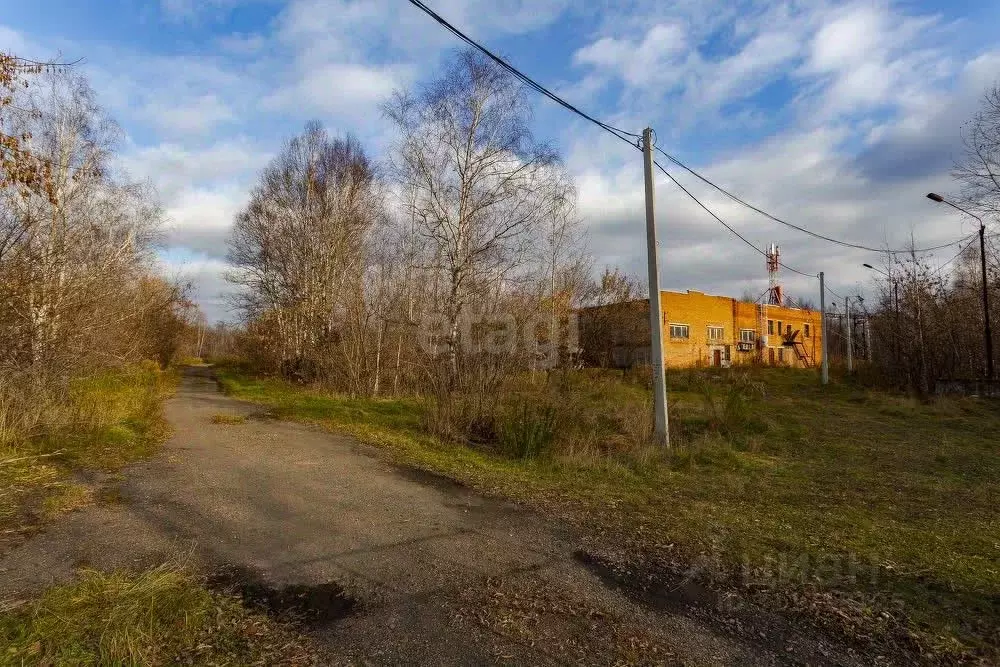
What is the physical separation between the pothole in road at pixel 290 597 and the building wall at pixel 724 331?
29598 mm

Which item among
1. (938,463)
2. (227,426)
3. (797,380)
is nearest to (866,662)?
(938,463)

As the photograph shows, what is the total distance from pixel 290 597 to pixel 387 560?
2.52ft

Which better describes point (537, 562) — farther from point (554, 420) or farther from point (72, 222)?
point (72, 222)

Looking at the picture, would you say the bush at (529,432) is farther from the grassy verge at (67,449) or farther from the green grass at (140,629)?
the green grass at (140,629)

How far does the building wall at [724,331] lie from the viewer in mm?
36031

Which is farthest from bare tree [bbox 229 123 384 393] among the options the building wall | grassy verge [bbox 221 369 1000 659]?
the building wall

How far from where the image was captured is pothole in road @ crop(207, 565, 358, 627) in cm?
313

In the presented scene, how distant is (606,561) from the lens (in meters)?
4.09

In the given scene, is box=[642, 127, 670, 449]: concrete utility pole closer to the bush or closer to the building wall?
the bush

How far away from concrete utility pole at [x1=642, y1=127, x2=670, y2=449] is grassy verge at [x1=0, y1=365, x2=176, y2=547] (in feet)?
24.5

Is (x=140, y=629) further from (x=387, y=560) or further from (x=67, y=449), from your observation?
(x=67, y=449)

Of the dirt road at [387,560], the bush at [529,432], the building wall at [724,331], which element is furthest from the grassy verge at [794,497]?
the building wall at [724,331]

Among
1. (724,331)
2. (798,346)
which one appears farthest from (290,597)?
(798,346)

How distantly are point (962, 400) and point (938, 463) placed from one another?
1249cm
